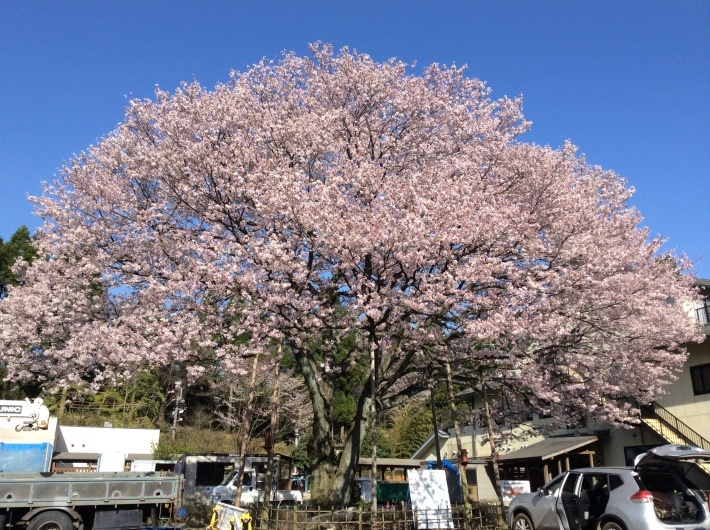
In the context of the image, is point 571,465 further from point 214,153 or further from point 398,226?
point 214,153

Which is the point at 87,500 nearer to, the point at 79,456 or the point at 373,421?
the point at 373,421

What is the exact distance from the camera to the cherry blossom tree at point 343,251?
46.0 ft

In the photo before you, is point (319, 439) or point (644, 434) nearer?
point (319, 439)

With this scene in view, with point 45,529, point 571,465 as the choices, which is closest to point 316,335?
point 45,529

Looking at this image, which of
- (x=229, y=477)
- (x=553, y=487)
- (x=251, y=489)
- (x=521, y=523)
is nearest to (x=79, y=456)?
(x=229, y=477)

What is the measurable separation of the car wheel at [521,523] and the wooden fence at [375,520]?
207 centimetres

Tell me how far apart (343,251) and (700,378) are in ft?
57.3

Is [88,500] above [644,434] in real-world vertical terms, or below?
below

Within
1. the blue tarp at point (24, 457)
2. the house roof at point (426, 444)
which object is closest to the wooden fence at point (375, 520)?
the blue tarp at point (24, 457)

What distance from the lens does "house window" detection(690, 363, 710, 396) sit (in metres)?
22.0

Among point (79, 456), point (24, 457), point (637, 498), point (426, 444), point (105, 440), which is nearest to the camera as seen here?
point (637, 498)

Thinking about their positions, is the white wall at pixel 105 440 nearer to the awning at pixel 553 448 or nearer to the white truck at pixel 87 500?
the white truck at pixel 87 500

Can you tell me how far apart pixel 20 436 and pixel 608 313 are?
670 inches

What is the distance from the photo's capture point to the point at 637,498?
9.08m
